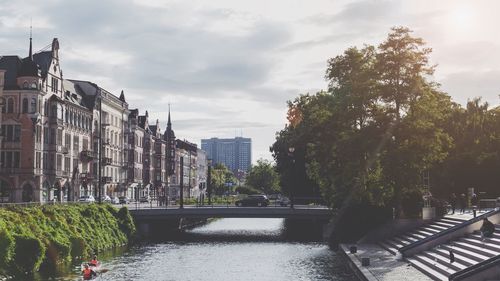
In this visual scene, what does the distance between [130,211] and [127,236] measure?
6.18 m

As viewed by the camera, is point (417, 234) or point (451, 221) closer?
point (451, 221)

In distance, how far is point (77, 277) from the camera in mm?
39500

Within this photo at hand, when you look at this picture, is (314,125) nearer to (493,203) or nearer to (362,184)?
(362,184)

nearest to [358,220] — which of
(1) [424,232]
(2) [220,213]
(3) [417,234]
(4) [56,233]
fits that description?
(3) [417,234]

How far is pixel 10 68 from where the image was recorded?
8338 cm

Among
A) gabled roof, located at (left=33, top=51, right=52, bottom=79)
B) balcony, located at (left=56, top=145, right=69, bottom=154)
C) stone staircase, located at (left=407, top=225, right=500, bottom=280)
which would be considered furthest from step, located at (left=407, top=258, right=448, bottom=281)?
gabled roof, located at (left=33, top=51, right=52, bottom=79)

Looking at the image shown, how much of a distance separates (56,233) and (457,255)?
28510 millimetres

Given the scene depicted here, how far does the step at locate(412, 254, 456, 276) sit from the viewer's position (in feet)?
111

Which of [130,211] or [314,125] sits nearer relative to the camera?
[314,125]

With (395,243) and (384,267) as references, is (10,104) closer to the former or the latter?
(395,243)

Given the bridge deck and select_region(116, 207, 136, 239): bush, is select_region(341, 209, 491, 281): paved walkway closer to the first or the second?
the bridge deck

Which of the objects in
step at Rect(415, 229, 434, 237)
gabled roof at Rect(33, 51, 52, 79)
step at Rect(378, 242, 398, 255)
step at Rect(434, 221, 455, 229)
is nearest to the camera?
step at Rect(378, 242, 398, 255)

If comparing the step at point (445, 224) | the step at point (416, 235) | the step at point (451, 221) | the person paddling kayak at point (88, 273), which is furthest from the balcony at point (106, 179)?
the person paddling kayak at point (88, 273)

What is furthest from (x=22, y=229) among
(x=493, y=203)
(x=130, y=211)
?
(x=493, y=203)
